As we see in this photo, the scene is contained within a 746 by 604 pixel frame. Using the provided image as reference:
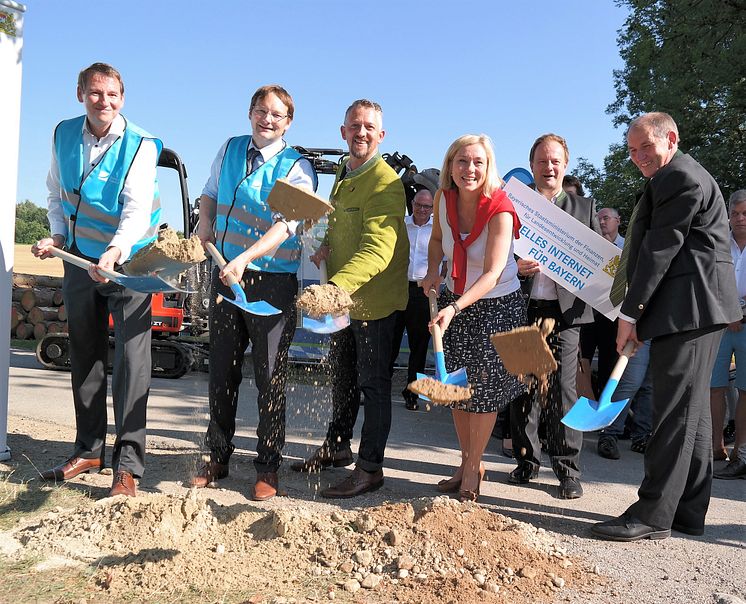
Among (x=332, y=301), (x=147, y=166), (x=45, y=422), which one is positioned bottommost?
(x=45, y=422)

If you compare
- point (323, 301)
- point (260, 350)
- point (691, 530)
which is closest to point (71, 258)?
point (260, 350)

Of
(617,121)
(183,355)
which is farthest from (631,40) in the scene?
(183,355)

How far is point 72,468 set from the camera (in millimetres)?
4160

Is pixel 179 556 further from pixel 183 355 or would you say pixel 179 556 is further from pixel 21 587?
pixel 183 355

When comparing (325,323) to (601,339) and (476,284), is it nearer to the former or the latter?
(476,284)

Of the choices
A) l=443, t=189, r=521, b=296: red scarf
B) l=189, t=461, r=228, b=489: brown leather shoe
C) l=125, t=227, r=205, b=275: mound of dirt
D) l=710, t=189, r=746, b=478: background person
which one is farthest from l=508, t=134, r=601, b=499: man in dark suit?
l=125, t=227, r=205, b=275: mound of dirt

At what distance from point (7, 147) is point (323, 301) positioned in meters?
2.33

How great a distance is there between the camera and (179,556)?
116 inches

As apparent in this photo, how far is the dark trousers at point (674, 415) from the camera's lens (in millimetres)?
3512

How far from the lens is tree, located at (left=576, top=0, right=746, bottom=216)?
45.3 feet

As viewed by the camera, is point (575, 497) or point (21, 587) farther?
point (575, 497)

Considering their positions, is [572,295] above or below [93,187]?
below

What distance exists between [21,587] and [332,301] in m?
1.84

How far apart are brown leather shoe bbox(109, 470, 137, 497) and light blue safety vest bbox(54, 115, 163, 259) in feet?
4.12
